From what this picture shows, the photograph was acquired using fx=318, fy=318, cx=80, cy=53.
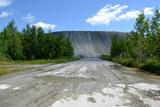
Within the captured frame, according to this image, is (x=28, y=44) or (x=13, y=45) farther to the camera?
(x=28, y=44)

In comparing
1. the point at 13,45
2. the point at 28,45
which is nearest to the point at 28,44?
the point at 28,45

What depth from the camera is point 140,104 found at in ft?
30.1

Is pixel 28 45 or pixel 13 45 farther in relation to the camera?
pixel 28 45

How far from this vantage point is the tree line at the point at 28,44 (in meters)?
81.6

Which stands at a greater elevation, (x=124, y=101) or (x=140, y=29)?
(x=140, y=29)

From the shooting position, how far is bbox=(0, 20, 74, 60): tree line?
81562mm

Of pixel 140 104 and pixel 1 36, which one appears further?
pixel 1 36

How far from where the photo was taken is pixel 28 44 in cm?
9081

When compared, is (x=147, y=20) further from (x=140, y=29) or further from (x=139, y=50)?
(x=139, y=50)

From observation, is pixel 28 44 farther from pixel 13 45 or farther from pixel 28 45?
pixel 13 45

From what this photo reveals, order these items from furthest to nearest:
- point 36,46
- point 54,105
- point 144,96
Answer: point 36,46
point 144,96
point 54,105

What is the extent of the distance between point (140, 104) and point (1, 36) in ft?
241

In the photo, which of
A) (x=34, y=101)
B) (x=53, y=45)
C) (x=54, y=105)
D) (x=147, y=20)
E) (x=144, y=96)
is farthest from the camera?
(x=53, y=45)

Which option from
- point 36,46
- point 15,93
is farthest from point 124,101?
point 36,46
